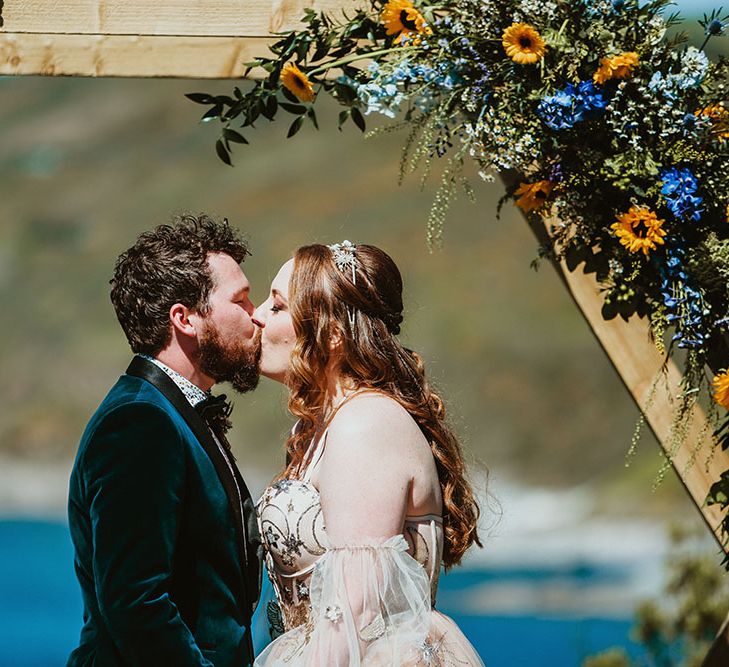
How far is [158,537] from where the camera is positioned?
224 centimetres

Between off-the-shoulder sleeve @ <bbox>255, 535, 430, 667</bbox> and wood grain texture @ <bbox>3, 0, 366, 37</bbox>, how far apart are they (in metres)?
1.35

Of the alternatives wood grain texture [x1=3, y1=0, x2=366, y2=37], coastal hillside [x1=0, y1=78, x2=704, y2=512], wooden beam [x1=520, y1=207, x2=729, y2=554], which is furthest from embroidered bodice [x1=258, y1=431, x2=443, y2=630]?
coastal hillside [x1=0, y1=78, x2=704, y2=512]

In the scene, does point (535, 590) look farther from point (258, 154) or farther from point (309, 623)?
point (309, 623)

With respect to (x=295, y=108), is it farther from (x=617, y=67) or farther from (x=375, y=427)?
(x=375, y=427)

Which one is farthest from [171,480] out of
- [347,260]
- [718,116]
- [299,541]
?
[718,116]

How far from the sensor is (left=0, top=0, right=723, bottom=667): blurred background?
39.3ft

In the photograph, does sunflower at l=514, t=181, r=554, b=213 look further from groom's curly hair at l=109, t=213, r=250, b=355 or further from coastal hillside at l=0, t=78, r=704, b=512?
coastal hillside at l=0, t=78, r=704, b=512

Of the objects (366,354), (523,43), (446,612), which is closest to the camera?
(366,354)

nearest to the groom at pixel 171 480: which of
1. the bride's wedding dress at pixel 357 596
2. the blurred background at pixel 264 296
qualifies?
the bride's wedding dress at pixel 357 596

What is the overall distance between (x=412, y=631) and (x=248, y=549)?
46 cm

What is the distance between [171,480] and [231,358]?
15.2 inches

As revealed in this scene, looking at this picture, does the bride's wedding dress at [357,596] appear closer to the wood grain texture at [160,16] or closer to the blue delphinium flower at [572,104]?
the blue delphinium flower at [572,104]


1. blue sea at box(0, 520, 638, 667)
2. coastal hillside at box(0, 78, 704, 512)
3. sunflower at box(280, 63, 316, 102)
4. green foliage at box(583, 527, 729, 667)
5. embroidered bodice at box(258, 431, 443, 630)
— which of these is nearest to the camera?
embroidered bodice at box(258, 431, 443, 630)

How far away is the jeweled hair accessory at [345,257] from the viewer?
96.1 inches
